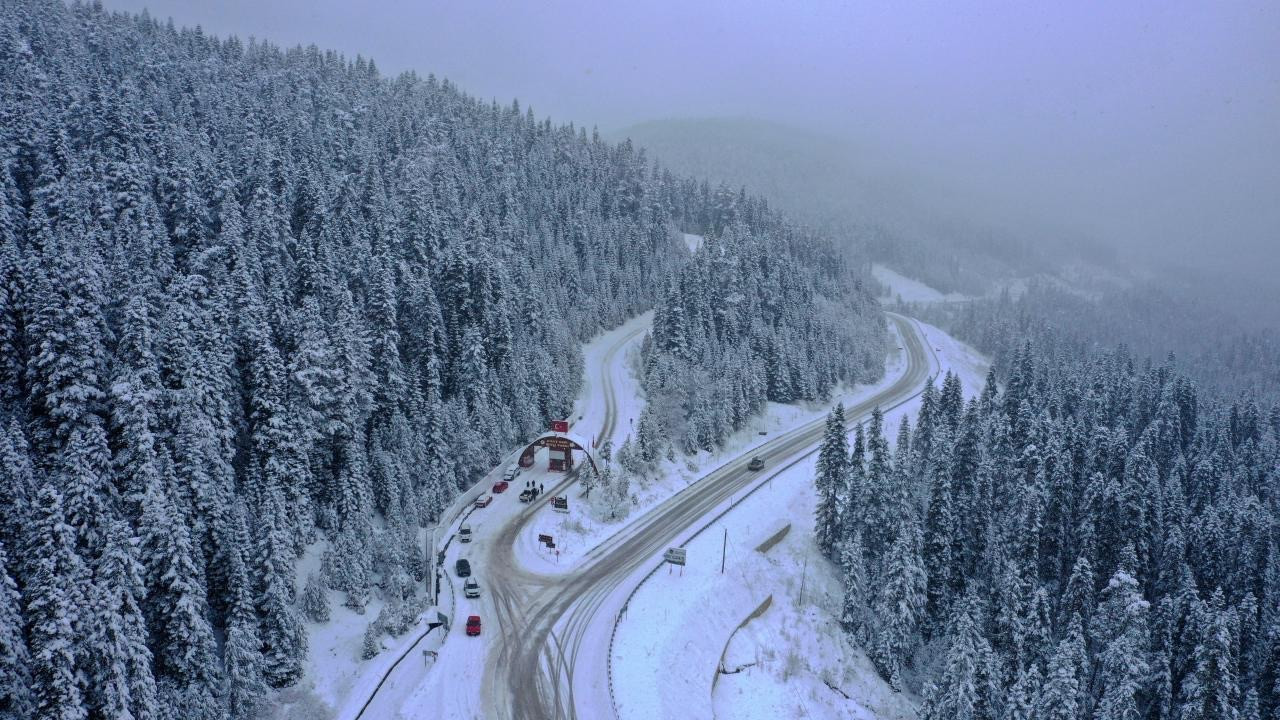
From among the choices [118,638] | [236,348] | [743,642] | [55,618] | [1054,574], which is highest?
[236,348]

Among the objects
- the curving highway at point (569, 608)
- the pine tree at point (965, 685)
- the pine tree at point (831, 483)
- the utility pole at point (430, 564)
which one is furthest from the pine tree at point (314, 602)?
the pine tree at point (831, 483)

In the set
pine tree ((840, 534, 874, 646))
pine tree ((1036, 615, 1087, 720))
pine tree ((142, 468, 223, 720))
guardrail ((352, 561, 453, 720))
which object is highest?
pine tree ((142, 468, 223, 720))

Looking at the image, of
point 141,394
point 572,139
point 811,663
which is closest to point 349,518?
point 141,394

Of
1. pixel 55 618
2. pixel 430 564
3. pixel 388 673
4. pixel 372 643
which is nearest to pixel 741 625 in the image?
pixel 430 564

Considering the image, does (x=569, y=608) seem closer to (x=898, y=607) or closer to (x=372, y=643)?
(x=372, y=643)

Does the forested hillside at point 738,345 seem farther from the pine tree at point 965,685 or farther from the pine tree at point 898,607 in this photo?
the pine tree at point 965,685

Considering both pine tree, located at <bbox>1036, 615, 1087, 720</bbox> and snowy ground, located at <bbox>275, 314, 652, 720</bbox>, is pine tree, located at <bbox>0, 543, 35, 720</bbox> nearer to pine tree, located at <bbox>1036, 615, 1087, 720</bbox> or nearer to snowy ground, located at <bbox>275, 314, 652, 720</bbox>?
snowy ground, located at <bbox>275, 314, 652, 720</bbox>

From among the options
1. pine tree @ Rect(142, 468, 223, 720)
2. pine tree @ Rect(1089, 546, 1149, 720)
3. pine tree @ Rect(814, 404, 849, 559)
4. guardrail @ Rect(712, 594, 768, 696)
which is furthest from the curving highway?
pine tree @ Rect(1089, 546, 1149, 720)
